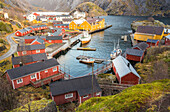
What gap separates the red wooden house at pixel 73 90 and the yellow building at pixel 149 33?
4594cm

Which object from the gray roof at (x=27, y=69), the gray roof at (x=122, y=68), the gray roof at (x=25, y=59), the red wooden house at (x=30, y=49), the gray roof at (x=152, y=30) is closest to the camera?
the gray roof at (x=27, y=69)

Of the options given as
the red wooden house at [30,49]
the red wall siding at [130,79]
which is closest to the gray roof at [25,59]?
the red wooden house at [30,49]

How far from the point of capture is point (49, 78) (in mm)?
28062

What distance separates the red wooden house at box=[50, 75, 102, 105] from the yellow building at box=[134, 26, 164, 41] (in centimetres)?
4594

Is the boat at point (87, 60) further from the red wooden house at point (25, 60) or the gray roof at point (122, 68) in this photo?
the red wooden house at point (25, 60)

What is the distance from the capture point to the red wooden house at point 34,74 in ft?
79.4

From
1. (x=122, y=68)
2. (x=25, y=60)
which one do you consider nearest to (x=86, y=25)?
(x=25, y=60)

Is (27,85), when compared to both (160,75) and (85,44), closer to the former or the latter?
(160,75)

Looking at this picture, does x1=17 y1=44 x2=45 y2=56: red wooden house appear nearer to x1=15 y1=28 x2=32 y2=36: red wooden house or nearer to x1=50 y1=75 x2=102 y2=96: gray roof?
x1=50 y1=75 x2=102 y2=96: gray roof

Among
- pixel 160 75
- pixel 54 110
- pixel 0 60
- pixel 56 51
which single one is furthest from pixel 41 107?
pixel 56 51

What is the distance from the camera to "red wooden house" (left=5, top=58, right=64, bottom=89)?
24.2 metres

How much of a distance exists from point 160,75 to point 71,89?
45.8ft

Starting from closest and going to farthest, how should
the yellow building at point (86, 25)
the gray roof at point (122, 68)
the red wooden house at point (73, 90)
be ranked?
the red wooden house at point (73, 90) < the gray roof at point (122, 68) < the yellow building at point (86, 25)

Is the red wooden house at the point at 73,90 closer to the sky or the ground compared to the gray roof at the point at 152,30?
closer to the ground
